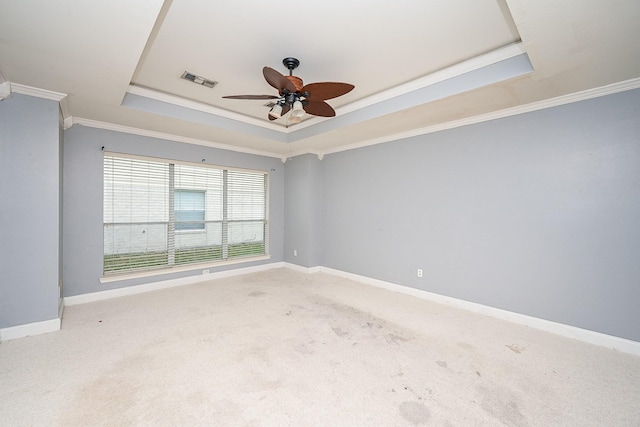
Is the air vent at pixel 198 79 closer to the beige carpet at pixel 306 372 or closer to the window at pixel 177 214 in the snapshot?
the window at pixel 177 214

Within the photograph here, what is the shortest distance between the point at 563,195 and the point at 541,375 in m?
1.86

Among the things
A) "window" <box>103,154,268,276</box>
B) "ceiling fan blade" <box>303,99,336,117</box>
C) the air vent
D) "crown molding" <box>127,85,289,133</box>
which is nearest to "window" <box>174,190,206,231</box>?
"window" <box>103,154,268,276</box>

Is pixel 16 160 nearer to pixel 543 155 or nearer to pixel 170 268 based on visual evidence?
pixel 170 268

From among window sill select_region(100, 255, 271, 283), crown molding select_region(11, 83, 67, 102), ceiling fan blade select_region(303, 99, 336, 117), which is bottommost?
window sill select_region(100, 255, 271, 283)

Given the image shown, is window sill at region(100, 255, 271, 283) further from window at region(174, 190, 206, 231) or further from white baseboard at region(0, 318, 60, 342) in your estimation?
white baseboard at region(0, 318, 60, 342)

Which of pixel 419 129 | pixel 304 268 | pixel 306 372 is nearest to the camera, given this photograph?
pixel 306 372

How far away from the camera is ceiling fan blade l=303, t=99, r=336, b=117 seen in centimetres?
261

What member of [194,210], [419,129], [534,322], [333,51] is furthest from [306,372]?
[194,210]

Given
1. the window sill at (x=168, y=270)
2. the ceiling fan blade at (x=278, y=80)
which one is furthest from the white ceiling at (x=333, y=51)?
the window sill at (x=168, y=270)

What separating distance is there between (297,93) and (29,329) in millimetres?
3600

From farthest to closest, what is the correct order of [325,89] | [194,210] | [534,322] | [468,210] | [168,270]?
1. [194,210]
2. [168,270]
3. [468,210]
4. [534,322]
5. [325,89]

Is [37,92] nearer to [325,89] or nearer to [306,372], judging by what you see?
[325,89]

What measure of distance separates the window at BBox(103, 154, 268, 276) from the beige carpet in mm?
1131

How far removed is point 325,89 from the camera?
231 centimetres
